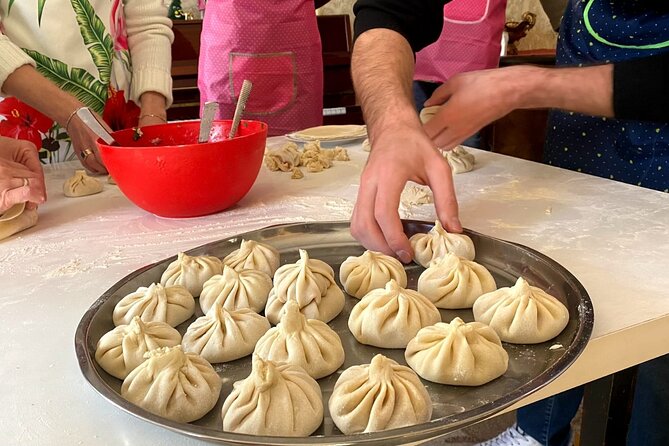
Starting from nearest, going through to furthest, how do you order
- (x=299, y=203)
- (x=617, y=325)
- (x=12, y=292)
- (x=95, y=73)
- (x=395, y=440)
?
(x=395, y=440) → (x=617, y=325) → (x=12, y=292) → (x=299, y=203) → (x=95, y=73)

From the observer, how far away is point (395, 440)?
56cm

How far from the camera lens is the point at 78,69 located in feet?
5.78

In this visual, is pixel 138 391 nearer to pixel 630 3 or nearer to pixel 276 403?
pixel 276 403

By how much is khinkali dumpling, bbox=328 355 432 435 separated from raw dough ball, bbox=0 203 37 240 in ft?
2.93

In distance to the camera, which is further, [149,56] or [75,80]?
[149,56]

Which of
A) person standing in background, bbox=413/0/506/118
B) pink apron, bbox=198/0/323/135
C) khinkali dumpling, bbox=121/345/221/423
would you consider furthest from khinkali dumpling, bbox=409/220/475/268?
person standing in background, bbox=413/0/506/118

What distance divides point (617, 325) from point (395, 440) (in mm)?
396

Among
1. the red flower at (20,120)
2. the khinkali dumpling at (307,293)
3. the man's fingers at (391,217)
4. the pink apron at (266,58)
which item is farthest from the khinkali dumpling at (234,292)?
the pink apron at (266,58)

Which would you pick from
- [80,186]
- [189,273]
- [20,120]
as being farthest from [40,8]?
[189,273]

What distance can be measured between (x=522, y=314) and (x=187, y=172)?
2.45 ft

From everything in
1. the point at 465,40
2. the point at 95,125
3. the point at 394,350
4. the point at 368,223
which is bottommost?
the point at 394,350

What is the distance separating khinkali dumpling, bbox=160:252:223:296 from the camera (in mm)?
960

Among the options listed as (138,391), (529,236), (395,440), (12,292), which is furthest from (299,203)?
(395,440)

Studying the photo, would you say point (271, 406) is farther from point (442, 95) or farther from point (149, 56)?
point (149, 56)
